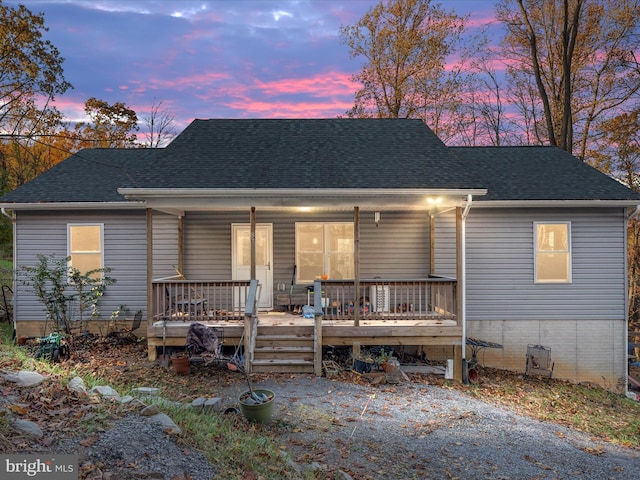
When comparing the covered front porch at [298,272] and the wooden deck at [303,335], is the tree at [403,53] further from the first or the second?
the wooden deck at [303,335]

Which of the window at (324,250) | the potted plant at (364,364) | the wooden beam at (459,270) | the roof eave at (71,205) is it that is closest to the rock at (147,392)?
the potted plant at (364,364)

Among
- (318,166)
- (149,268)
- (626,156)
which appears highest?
(626,156)

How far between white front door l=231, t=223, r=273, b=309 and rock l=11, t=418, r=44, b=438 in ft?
22.9

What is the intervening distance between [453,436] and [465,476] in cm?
106

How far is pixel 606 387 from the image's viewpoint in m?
10.3

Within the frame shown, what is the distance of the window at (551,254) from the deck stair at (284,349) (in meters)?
6.07

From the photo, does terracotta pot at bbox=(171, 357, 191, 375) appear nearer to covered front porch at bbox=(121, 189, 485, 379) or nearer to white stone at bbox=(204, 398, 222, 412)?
covered front porch at bbox=(121, 189, 485, 379)

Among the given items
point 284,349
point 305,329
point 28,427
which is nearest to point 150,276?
point 284,349

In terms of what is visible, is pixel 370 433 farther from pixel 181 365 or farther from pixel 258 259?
pixel 258 259

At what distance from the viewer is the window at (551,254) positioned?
10.4 m

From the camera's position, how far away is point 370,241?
426 inches

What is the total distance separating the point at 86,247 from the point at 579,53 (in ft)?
69.2

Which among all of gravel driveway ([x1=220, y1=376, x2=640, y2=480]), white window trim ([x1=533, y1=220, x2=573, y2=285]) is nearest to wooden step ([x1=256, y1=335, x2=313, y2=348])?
gravel driveway ([x1=220, y1=376, x2=640, y2=480])

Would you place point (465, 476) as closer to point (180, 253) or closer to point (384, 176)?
point (384, 176)
